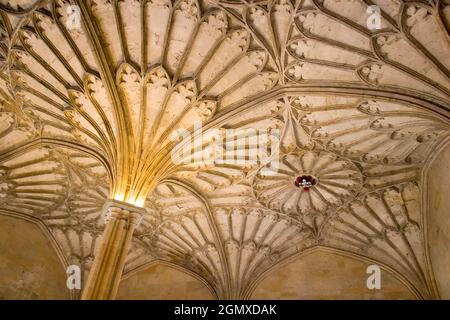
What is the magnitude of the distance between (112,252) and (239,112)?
455cm

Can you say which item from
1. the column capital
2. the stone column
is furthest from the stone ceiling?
the stone column

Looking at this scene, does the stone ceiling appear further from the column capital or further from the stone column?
the stone column

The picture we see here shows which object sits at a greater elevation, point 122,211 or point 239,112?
point 239,112

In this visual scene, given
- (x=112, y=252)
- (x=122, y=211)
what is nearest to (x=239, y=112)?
(x=122, y=211)

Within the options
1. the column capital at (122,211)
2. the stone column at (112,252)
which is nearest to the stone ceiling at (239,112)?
the column capital at (122,211)

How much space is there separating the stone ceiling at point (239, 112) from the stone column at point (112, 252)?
23.2 inches

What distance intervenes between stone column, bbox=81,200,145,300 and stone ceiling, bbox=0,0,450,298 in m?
0.59

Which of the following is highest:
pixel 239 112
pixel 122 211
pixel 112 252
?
pixel 239 112

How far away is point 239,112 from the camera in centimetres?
1068

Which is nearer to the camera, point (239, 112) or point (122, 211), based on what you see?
point (122, 211)

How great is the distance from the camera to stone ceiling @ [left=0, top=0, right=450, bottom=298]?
9.05 meters

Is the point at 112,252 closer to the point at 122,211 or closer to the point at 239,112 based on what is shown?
the point at 122,211
